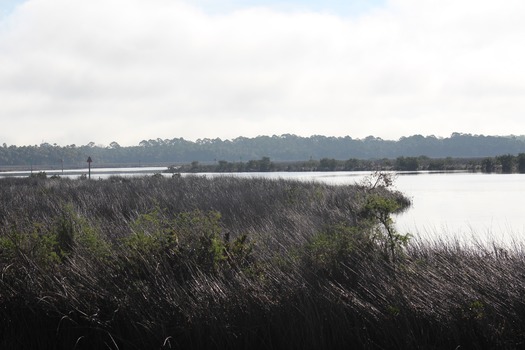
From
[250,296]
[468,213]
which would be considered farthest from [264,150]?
[250,296]

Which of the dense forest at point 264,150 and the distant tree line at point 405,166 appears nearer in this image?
the distant tree line at point 405,166

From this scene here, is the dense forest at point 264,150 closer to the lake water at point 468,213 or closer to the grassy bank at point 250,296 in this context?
the lake water at point 468,213

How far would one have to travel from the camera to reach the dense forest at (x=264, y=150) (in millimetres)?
142500

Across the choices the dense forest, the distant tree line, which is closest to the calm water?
the distant tree line

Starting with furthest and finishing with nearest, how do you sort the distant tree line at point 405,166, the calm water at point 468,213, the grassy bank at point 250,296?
1. the distant tree line at point 405,166
2. the calm water at point 468,213
3. the grassy bank at point 250,296

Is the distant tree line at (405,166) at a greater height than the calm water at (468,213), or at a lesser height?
greater

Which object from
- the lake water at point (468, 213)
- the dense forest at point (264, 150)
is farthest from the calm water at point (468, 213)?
the dense forest at point (264, 150)

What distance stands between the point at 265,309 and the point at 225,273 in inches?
52.5

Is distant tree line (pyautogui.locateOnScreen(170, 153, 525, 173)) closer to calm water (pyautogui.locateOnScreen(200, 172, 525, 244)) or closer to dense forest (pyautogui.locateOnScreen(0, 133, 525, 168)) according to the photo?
calm water (pyautogui.locateOnScreen(200, 172, 525, 244))

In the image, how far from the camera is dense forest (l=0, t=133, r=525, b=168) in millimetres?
142500

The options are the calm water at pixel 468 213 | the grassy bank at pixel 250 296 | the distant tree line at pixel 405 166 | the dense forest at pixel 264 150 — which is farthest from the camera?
the dense forest at pixel 264 150

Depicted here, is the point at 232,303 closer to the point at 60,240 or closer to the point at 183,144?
the point at 60,240

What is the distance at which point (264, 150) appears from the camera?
568ft

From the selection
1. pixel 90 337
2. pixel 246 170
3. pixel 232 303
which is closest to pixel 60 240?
pixel 90 337
